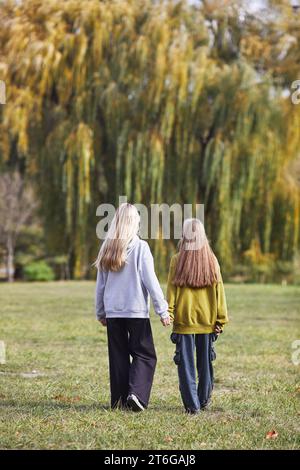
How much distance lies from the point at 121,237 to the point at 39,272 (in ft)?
84.5

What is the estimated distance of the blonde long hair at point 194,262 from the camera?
611 centimetres

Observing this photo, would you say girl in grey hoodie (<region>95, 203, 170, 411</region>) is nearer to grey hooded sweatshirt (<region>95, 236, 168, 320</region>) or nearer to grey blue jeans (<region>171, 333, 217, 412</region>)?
grey hooded sweatshirt (<region>95, 236, 168, 320</region>)

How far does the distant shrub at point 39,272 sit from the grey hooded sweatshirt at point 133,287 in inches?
1005

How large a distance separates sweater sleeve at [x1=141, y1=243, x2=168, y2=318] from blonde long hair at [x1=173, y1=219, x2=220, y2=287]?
188mm

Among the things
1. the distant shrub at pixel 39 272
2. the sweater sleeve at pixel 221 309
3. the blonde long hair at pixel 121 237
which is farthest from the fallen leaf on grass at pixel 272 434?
the distant shrub at pixel 39 272

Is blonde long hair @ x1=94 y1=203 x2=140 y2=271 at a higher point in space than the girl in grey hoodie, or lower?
higher

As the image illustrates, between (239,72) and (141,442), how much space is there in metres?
18.3

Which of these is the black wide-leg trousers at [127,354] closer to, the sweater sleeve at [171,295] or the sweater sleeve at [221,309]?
the sweater sleeve at [171,295]

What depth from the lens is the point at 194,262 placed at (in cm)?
613

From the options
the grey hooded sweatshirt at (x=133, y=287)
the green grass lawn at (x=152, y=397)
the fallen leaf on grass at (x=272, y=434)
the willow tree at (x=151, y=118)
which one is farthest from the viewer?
the willow tree at (x=151, y=118)

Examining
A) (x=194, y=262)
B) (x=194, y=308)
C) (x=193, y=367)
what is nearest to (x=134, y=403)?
(x=193, y=367)

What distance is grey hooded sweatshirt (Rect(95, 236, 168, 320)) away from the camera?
20.0 feet

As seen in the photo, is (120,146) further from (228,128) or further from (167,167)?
(228,128)

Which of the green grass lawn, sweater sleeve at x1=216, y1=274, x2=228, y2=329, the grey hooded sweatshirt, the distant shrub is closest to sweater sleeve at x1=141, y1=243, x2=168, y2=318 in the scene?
the grey hooded sweatshirt
